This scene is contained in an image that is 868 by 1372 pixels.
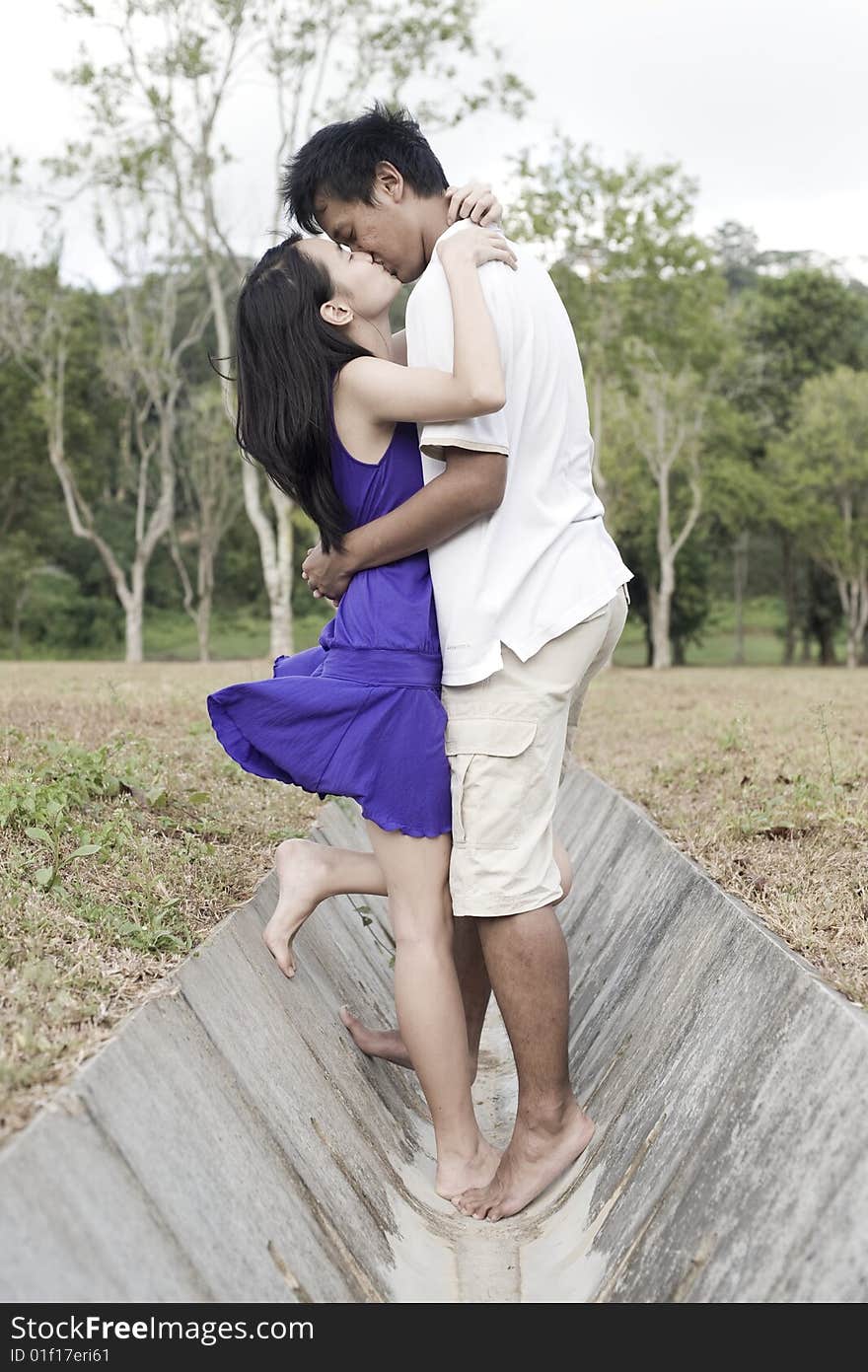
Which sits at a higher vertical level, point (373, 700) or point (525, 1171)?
point (373, 700)

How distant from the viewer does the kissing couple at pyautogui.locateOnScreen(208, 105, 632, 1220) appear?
265cm

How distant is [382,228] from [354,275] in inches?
5.2

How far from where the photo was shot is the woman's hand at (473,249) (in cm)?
262

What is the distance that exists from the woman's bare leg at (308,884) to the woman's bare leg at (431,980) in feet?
0.83

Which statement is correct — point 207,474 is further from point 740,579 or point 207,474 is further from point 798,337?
point 798,337

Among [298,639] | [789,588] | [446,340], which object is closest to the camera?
[446,340]

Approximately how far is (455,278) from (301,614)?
36.7 m

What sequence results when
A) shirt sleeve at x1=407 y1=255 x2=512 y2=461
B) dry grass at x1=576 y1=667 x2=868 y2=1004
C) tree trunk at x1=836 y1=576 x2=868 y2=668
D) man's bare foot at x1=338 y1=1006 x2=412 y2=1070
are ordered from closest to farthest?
shirt sleeve at x1=407 y1=255 x2=512 y2=461, dry grass at x1=576 y1=667 x2=868 y2=1004, man's bare foot at x1=338 y1=1006 x2=412 y2=1070, tree trunk at x1=836 y1=576 x2=868 y2=668

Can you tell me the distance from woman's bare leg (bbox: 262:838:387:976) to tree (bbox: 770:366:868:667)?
2626cm

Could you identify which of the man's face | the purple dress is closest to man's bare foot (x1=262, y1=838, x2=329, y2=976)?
the purple dress

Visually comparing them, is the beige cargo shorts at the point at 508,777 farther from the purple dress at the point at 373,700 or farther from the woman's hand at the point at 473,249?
the woman's hand at the point at 473,249

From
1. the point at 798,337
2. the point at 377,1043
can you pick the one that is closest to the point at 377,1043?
the point at 377,1043

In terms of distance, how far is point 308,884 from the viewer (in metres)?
3.08

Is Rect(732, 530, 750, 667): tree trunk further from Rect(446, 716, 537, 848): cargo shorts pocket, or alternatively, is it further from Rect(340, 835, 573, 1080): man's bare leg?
Rect(446, 716, 537, 848): cargo shorts pocket
